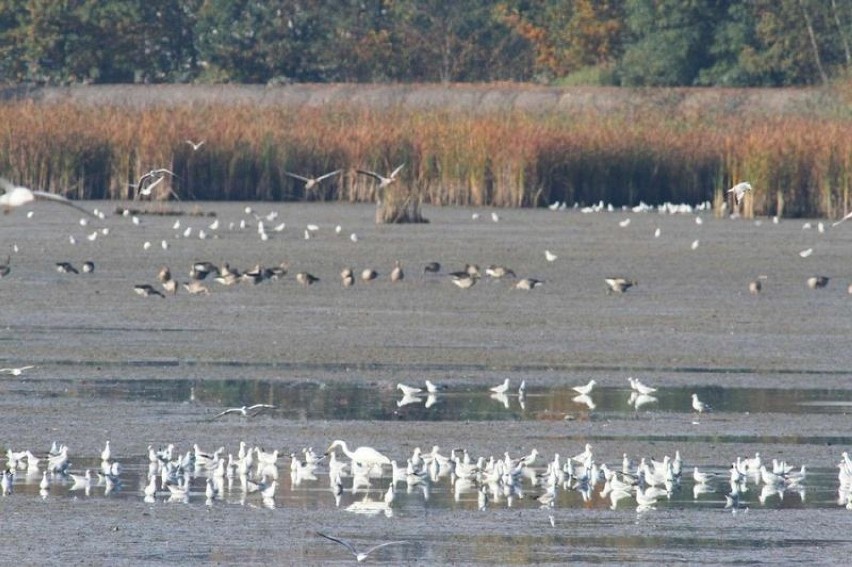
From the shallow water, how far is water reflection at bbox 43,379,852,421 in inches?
1.4

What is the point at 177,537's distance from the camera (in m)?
8.27

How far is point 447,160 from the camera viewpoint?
34.3 meters

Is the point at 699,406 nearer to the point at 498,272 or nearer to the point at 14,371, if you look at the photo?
the point at 14,371

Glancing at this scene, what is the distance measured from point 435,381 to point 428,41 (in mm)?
48851

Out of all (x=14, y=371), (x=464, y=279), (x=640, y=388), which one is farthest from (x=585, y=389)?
(x=464, y=279)

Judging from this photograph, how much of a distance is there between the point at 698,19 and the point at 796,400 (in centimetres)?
4390

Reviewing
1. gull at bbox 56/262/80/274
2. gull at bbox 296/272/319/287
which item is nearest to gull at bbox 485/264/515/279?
gull at bbox 296/272/319/287

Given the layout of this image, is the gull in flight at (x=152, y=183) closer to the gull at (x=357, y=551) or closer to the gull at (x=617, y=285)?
the gull at (x=617, y=285)

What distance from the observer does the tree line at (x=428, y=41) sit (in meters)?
54.8

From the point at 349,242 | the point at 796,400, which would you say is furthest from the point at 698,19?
the point at 796,400

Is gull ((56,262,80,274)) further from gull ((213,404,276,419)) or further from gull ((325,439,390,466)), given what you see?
gull ((325,439,390,466))

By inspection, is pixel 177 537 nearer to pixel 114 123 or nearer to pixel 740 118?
pixel 114 123

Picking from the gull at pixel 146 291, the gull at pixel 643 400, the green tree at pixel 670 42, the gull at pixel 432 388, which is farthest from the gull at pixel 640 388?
the green tree at pixel 670 42

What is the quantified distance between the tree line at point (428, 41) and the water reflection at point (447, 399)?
134 feet
